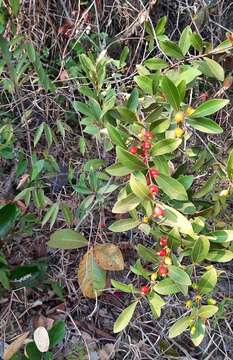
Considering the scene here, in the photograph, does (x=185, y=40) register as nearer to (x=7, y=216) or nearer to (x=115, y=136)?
(x=115, y=136)

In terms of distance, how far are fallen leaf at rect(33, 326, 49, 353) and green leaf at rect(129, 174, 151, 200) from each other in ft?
1.78

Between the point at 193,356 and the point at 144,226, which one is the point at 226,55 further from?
the point at 193,356

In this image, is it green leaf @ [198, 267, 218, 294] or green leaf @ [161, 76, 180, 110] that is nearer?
green leaf @ [161, 76, 180, 110]

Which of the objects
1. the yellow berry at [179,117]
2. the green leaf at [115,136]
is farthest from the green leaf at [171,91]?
the green leaf at [115,136]

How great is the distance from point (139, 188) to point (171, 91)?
20 cm

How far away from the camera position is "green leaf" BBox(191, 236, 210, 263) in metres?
1.08

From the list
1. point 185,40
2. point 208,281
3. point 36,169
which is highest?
point 185,40

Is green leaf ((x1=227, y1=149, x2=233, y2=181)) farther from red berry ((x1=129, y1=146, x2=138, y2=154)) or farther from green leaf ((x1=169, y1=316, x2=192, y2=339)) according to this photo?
green leaf ((x1=169, y1=316, x2=192, y2=339))

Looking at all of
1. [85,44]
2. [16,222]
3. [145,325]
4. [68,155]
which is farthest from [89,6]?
[145,325]

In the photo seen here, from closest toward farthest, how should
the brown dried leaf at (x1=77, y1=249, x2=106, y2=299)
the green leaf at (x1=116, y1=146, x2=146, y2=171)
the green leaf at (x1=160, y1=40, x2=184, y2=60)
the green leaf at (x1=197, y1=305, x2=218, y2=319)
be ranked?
the green leaf at (x1=116, y1=146, x2=146, y2=171), the green leaf at (x1=197, y1=305, x2=218, y2=319), the green leaf at (x1=160, y1=40, x2=184, y2=60), the brown dried leaf at (x1=77, y1=249, x2=106, y2=299)

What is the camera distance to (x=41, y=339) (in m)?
1.35


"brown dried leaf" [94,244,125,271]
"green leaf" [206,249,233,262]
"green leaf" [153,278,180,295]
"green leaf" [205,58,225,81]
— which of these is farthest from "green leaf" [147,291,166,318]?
"green leaf" [205,58,225,81]

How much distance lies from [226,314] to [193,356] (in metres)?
0.16

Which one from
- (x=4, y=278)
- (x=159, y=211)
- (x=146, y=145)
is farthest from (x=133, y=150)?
(x=4, y=278)
